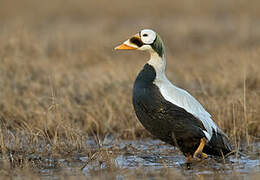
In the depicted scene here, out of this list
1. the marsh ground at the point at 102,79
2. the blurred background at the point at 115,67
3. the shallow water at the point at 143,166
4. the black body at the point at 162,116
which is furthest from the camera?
the blurred background at the point at 115,67

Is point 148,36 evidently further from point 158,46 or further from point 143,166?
point 143,166

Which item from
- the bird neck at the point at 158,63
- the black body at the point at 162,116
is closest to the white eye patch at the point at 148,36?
the bird neck at the point at 158,63

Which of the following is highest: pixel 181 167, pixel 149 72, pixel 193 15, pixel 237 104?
pixel 193 15

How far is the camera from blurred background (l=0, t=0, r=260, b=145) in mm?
7766

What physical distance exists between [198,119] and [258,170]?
767 mm

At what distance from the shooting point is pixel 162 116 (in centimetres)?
597

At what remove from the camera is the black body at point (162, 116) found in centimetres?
596

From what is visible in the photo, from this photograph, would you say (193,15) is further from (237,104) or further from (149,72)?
(149,72)

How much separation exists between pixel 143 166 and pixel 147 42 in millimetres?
1271

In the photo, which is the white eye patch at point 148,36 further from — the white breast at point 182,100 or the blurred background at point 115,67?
the blurred background at point 115,67

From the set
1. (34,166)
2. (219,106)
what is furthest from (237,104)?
(34,166)

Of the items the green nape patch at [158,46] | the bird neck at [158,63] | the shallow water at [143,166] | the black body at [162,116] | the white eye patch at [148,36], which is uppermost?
the white eye patch at [148,36]

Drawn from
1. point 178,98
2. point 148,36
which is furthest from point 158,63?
point 178,98

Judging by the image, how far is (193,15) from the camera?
17.2m
